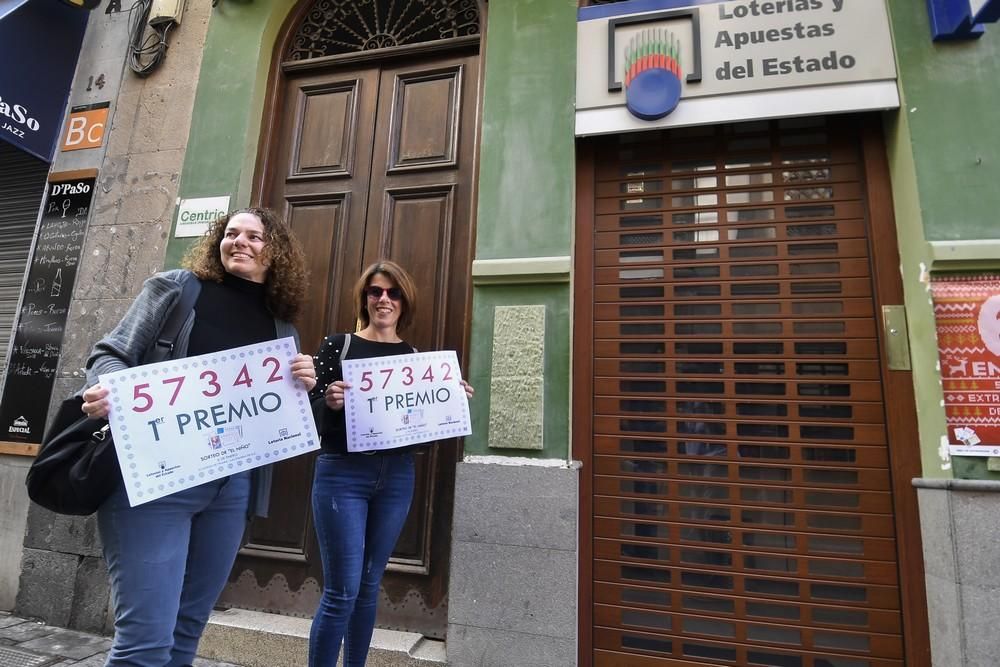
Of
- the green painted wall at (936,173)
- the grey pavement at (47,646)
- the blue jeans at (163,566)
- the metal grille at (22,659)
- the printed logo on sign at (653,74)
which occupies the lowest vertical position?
the grey pavement at (47,646)

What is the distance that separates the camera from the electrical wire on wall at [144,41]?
4.79 meters

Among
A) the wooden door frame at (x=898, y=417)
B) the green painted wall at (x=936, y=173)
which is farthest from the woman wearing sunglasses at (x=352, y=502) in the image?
the green painted wall at (x=936, y=173)

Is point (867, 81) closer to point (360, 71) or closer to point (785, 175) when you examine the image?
point (785, 175)

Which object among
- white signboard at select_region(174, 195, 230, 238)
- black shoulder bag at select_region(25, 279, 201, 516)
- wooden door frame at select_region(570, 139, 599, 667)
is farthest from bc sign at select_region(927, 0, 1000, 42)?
white signboard at select_region(174, 195, 230, 238)

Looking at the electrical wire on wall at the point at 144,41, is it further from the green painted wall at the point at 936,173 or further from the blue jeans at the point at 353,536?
the green painted wall at the point at 936,173

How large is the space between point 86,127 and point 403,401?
4487mm

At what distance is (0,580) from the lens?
13.7ft

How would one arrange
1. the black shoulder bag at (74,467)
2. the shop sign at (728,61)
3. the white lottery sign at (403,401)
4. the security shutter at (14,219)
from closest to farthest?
1. the black shoulder bag at (74,467)
2. the white lottery sign at (403,401)
3. the shop sign at (728,61)
4. the security shutter at (14,219)

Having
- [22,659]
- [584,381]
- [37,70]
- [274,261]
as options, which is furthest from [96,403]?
[37,70]

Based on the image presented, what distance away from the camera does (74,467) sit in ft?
5.58

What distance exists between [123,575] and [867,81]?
4518 millimetres

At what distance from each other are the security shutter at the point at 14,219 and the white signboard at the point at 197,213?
6.08 feet

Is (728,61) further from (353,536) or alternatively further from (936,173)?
(353,536)

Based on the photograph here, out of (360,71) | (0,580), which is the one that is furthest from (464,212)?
(0,580)
